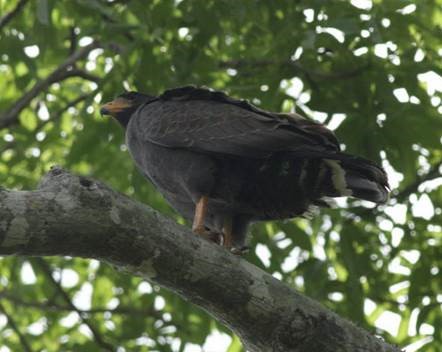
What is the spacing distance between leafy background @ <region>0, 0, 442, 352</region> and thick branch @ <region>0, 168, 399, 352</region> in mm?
2159

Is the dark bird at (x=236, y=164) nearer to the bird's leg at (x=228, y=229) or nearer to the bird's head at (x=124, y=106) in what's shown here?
the bird's leg at (x=228, y=229)

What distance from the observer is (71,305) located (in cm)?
765

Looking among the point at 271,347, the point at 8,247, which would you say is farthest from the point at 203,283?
the point at 8,247

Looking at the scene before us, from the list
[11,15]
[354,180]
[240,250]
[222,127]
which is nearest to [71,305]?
[11,15]

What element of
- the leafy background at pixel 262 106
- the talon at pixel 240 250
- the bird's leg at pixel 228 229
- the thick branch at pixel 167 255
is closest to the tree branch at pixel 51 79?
the leafy background at pixel 262 106

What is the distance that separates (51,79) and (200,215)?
334cm

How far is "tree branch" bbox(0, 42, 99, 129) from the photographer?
7.97m

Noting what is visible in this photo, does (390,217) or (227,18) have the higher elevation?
(227,18)

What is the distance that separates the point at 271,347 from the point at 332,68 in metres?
3.24

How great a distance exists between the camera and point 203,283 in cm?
395

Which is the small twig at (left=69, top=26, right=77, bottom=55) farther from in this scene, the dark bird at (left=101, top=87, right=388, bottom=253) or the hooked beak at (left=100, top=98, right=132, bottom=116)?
the dark bird at (left=101, top=87, right=388, bottom=253)

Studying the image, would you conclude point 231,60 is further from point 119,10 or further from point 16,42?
point 16,42

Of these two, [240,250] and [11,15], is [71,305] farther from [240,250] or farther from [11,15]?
[240,250]

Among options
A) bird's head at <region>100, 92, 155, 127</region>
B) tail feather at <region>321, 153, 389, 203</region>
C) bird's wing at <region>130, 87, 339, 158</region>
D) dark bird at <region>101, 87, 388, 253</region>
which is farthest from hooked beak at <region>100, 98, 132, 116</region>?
tail feather at <region>321, 153, 389, 203</region>
